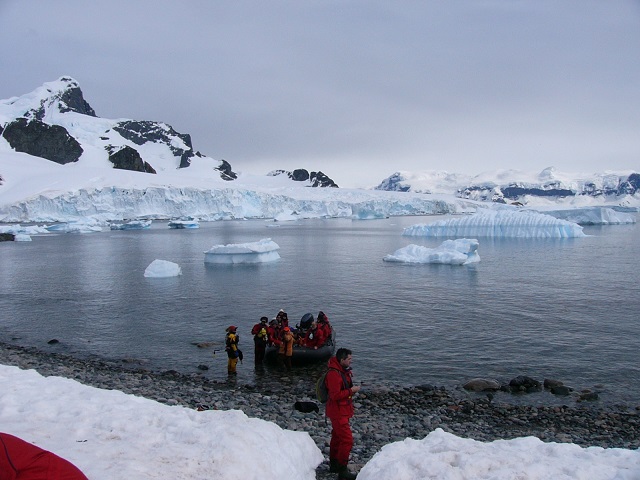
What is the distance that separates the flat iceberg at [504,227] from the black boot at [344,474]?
50.0 metres

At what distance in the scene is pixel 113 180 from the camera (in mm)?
94375

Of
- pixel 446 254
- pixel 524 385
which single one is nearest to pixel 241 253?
pixel 446 254

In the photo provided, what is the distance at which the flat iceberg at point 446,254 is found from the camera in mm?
32312

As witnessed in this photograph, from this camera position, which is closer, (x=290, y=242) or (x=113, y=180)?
(x=290, y=242)

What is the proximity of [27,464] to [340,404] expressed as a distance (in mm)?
3468

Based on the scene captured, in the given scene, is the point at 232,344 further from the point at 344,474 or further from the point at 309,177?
the point at 309,177

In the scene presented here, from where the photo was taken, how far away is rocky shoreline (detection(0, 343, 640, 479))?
8742mm

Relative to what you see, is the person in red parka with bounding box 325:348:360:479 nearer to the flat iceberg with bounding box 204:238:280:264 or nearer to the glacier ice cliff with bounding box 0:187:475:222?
the flat iceberg with bounding box 204:238:280:264

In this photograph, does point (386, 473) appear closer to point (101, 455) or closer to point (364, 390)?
point (101, 455)

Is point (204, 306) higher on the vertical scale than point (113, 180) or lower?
lower

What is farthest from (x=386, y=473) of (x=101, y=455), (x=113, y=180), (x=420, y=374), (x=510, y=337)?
(x=113, y=180)

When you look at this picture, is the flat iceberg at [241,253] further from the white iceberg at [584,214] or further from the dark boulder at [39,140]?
the dark boulder at [39,140]

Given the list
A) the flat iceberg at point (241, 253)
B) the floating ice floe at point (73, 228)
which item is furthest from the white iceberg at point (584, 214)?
the floating ice floe at point (73, 228)

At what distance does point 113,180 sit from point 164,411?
95.4 m
